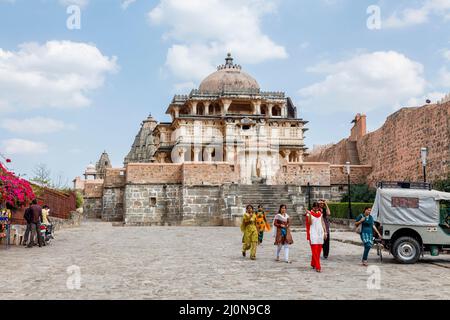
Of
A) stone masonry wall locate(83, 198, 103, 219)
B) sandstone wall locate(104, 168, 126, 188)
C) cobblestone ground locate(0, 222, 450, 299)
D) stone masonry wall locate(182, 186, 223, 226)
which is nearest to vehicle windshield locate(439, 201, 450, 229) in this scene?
cobblestone ground locate(0, 222, 450, 299)

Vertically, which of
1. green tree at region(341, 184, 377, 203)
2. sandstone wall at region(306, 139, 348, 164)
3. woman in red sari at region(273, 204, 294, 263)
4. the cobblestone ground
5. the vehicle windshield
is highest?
sandstone wall at region(306, 139, 348, 164)

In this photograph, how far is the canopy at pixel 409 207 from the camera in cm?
1183

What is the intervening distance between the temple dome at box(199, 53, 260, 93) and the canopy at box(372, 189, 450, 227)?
132 ft

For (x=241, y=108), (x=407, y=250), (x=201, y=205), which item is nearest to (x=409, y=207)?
(x=407, y=250)

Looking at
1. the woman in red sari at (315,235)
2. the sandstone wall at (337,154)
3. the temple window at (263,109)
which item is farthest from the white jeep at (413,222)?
the temple window at (263,109)

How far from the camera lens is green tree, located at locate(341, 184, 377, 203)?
103 ft

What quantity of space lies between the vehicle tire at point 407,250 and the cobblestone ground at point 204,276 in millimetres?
270

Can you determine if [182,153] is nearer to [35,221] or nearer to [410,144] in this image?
[410,144]

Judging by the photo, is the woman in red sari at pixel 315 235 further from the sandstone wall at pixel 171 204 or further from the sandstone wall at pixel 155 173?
the sandstone wall at pixel 155 173

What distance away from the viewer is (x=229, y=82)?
54.2 metres

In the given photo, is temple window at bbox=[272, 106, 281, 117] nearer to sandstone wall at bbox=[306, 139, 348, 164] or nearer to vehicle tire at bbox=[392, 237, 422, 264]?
sandstone wall at bbox=[306, 139, 348, 164]
